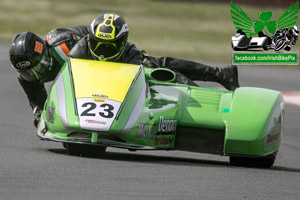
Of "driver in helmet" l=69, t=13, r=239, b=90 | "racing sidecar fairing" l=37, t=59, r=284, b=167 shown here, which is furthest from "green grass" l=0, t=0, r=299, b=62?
"racing sidecar fairing" l=37, t=59, r=284, b=167

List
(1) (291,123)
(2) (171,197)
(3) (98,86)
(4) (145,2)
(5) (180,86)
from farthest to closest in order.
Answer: (4) (145,2)
(1) (291,123)
(5) (180,86)
(3) (98,86)
(2) (171,197)

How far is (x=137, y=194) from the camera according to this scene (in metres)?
6.43

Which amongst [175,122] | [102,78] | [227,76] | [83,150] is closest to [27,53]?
[102,78]

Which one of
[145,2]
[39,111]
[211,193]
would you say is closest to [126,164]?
[211,193]

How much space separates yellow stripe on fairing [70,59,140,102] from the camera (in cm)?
812

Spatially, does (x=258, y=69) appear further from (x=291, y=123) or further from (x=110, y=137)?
(x=110, y=137)

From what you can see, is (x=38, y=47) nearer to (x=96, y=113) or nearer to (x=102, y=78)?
(x=102, y=78)

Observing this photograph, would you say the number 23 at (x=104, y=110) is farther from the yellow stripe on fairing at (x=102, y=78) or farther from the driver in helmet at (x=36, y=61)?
the driver in helmet at (x=36, y=61)

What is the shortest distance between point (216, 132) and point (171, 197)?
1.96 m

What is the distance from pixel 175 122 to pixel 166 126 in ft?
0.41

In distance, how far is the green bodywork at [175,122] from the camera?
7.93m

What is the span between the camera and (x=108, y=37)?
29.5 feet

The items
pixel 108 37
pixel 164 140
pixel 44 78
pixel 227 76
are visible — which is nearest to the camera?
pixel 164 140

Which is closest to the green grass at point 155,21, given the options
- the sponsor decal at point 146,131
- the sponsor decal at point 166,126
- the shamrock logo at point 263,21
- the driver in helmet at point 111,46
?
the shamrock logo at point 263,21
